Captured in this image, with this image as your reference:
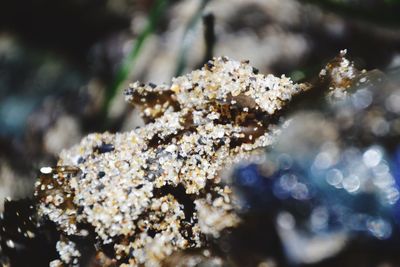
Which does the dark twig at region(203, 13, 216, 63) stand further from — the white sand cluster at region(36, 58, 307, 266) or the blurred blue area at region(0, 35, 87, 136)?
the white sand cluster at region(36, 58, 307, 266)

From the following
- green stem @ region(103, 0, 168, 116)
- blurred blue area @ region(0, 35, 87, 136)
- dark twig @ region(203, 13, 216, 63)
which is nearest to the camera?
green stem @ region(103, 0, 168, 116)

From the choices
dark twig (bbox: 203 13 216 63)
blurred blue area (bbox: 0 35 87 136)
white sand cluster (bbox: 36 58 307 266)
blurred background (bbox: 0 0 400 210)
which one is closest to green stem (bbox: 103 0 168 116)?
blurred background (bbox: 0 0 400 210)

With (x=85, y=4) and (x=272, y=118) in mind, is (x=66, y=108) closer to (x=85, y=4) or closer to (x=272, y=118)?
(x=85, y=4)

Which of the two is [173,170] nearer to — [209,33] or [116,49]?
[209,33]

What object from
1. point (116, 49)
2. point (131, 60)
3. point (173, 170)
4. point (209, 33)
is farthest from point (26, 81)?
point (173, 170)

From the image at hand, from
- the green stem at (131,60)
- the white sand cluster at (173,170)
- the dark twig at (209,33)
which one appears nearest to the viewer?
the white sand cluster at (173,170)

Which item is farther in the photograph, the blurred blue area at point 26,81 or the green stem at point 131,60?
the blurred blue area at point 26,81

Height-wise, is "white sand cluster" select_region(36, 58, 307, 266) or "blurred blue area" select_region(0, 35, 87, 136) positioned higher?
"blurred blue area" select_region(0, 35, 87, 136)

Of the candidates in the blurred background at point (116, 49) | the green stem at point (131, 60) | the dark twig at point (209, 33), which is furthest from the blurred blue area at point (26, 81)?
the dark twig at point (209, 33)

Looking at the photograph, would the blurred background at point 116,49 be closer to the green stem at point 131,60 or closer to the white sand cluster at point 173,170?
the green stem at point 131,60
